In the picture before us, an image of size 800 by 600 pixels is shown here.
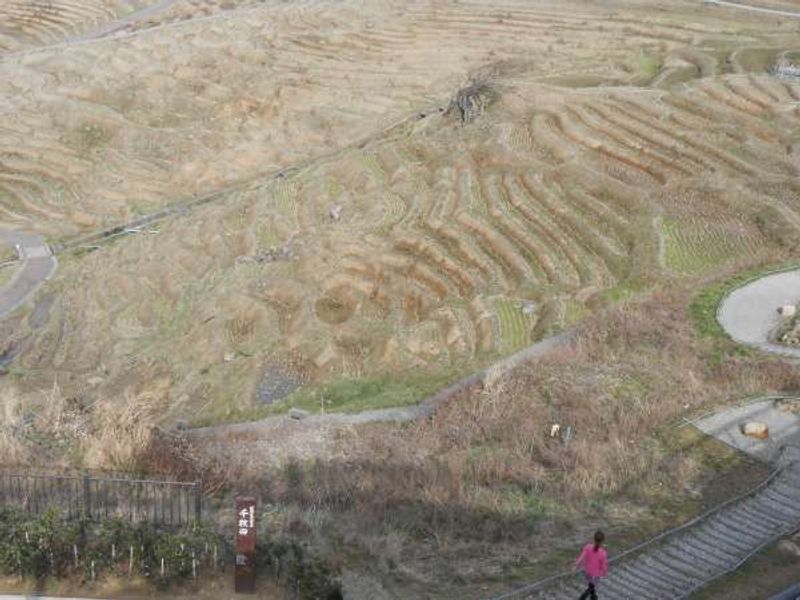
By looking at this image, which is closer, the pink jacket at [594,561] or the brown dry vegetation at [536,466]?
the pink jacket at [594,561]

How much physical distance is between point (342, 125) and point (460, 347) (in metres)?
23.9

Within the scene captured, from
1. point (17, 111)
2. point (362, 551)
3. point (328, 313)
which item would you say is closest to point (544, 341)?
point (328, 313)

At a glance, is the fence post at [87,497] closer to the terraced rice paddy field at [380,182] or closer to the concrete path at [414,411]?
the concrete path at [414,411]

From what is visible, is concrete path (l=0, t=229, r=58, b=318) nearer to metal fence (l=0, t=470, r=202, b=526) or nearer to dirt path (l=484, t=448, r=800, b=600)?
metal fence (l=0, t=470, r=202, b=526)

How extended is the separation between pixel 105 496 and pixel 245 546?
3.70 m

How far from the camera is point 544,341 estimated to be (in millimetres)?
22609

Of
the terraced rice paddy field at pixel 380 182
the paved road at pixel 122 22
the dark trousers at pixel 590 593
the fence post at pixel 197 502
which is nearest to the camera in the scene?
the dark trousers at pixel 590 593

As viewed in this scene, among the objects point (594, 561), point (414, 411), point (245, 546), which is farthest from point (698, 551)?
point (414, 411)

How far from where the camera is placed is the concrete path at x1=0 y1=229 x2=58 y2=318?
35.2m

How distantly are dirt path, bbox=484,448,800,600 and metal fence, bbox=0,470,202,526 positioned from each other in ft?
17.2

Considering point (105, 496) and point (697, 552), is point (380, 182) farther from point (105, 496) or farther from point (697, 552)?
point (697, 552)

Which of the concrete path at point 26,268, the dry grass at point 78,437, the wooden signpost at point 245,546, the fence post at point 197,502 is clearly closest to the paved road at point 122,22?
the concrete path at point 26,268

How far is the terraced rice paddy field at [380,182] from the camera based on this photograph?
25.8 meters

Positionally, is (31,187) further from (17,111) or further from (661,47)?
(661,47)
